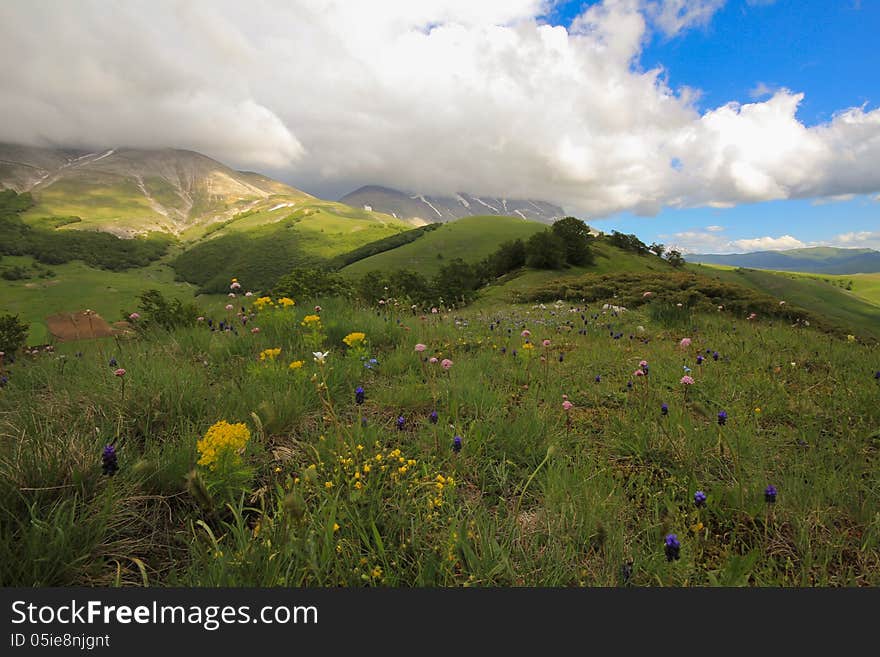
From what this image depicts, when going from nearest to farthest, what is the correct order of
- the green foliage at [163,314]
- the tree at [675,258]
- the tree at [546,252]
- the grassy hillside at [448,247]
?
1. the green foliage at [163,314]
2. the tree at [546,252]
3. the tree at [675,258]
4. the grassy hillside at [448,247]

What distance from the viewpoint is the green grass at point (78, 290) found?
128875mm

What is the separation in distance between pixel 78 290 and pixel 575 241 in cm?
19817

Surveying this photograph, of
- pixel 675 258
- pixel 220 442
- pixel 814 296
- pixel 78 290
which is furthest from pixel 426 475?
pixel 78 290

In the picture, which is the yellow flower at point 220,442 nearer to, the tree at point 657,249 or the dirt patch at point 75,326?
the dirt patch at point 75,326

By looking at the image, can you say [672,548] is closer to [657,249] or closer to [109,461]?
[109,461]

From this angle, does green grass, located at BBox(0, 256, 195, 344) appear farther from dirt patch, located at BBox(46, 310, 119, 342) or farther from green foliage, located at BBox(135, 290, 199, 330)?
dirt patch, located at BBox(46, 310, 119, 342)

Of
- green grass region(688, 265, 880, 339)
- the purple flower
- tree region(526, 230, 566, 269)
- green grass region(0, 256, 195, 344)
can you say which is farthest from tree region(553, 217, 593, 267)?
green grass region(0, 256, 195, 344)

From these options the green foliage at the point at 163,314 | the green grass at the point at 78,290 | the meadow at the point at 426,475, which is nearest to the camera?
the meadow at the point at 426,475

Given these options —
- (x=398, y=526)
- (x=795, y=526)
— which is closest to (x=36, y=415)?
(x=398, y=526)

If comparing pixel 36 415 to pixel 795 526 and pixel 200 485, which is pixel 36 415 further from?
pixel 795 526

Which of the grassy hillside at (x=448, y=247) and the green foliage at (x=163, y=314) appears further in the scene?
the grassy hillside at (x=448, y=247)

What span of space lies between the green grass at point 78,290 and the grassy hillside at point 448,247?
61.3m

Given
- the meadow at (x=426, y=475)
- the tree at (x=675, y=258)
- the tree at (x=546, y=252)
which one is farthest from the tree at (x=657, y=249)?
the meadow at (x=426, y=475)

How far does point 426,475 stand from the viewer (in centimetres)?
252
